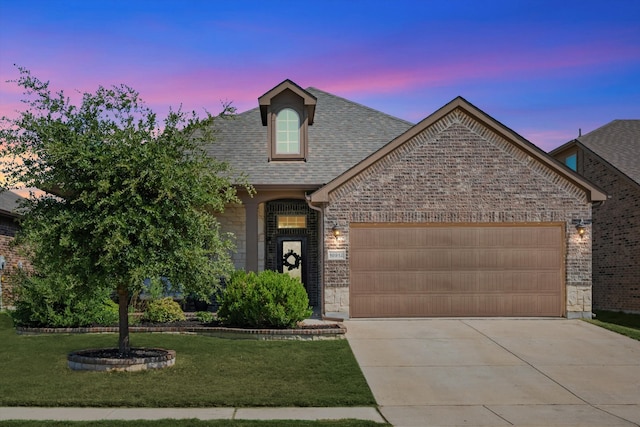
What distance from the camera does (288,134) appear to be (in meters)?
22.3

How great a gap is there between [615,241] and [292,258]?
1121cm

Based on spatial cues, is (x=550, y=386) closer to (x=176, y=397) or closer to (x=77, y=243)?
(x=176, y=397)

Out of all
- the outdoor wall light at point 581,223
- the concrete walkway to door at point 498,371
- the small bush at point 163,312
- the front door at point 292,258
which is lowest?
the concrete walkway to door at point 498,371

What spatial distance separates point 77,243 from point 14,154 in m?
2.02

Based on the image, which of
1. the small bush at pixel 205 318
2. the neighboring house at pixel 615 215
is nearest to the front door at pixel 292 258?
the small bush at pixel 205 318

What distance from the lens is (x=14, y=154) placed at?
12562mm

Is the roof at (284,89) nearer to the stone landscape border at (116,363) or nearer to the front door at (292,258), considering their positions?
the front door at (292,258)

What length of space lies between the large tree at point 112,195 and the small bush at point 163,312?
549 cm

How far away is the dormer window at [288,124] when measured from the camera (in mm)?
22078

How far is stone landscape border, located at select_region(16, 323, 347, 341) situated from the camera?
1598cm

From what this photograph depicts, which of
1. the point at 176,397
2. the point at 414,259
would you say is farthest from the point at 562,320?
the point at 176,397

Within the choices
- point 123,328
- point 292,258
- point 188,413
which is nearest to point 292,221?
point 292,258

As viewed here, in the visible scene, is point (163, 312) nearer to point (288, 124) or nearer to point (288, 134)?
point (288, 134)

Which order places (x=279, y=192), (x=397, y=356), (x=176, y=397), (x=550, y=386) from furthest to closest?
1. (x=279, y=192)
2. (x=397, y=356)
3. (x=550, y=386)
4. (x=176, y=397)
